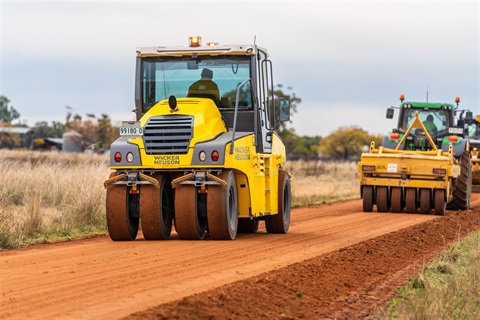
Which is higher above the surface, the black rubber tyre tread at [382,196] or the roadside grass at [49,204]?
the roadside grass at [49,204]

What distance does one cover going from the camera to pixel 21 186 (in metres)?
22.5

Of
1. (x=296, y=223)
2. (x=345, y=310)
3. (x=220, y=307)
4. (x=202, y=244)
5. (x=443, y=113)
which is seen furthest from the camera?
(x=443, y=113)

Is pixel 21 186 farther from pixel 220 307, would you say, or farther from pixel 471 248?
pixel 220 307

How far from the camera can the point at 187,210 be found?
14484 mm

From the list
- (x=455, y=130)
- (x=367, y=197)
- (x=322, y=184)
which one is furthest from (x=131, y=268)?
(x=322, y=184)

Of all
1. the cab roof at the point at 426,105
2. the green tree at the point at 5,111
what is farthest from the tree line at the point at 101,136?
the cab roof at the point at 426,105

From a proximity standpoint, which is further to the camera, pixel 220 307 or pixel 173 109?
pixel 173 109

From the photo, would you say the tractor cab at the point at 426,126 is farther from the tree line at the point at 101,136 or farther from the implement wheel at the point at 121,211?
the tree line at the point at 101,136

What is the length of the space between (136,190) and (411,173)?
1162 cm

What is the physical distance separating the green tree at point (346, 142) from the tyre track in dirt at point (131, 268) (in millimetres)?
101625

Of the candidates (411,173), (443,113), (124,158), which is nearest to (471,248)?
(124,158)

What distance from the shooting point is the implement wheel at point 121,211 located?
1473 cm

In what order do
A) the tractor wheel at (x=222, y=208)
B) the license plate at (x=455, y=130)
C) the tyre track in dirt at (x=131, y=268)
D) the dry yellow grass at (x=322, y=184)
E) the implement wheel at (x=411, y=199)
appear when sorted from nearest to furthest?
the tyre track in dirt at (x=131, y=268) → the tractor wheel at (x=222, y=208) → the implement wheel at (x=411, y=199) → the license plate at (x=455, y=130) → the dry yellow grass at (x=322, y=184)

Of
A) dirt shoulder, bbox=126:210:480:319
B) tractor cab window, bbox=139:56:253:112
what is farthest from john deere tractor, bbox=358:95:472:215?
tractor cab window, bbox=139:56:253:112
